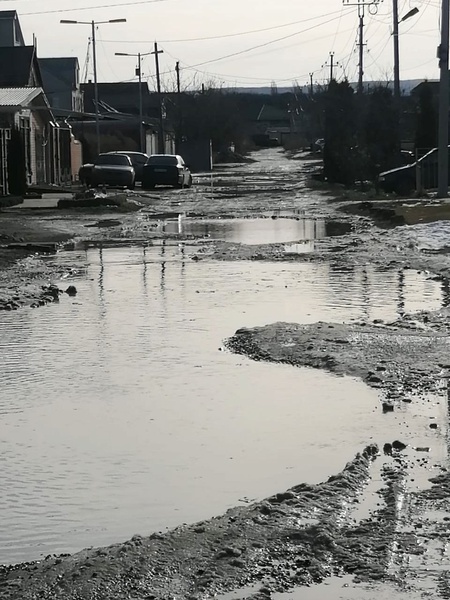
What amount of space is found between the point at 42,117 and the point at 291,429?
4997 centimetres

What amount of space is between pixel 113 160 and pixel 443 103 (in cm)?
1977

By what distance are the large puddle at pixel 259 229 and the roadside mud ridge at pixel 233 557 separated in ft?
52.9

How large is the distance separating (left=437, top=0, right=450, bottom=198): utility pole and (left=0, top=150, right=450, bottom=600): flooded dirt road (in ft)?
61.7

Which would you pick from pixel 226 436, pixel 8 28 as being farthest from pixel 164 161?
pixel 226 436

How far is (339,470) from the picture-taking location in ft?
22.0

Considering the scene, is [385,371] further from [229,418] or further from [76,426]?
[76,426]

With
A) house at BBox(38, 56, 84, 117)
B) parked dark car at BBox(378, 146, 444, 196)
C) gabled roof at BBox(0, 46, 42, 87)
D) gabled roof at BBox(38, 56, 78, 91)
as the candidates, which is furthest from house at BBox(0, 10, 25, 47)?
parked dark car at BBox(378, 146, 444, 196)

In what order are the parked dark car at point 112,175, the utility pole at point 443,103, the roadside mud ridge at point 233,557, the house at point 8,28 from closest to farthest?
the roadside mud ridge at point 233,557, the utility pole at point 443,103, the parked dark car at point 112,175, the house at point 8,28

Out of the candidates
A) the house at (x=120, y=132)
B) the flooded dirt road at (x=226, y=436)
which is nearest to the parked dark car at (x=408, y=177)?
the flooded dirt road at (x=226, y=436)

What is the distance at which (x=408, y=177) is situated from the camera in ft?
130

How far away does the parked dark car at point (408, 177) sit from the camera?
3941 cm

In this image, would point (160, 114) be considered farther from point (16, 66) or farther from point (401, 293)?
point (401, 293)

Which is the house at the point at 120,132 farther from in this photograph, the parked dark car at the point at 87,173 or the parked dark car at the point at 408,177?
the parked dark car at the point at 408,177

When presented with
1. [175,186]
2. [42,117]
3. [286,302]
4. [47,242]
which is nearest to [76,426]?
[286,302]
